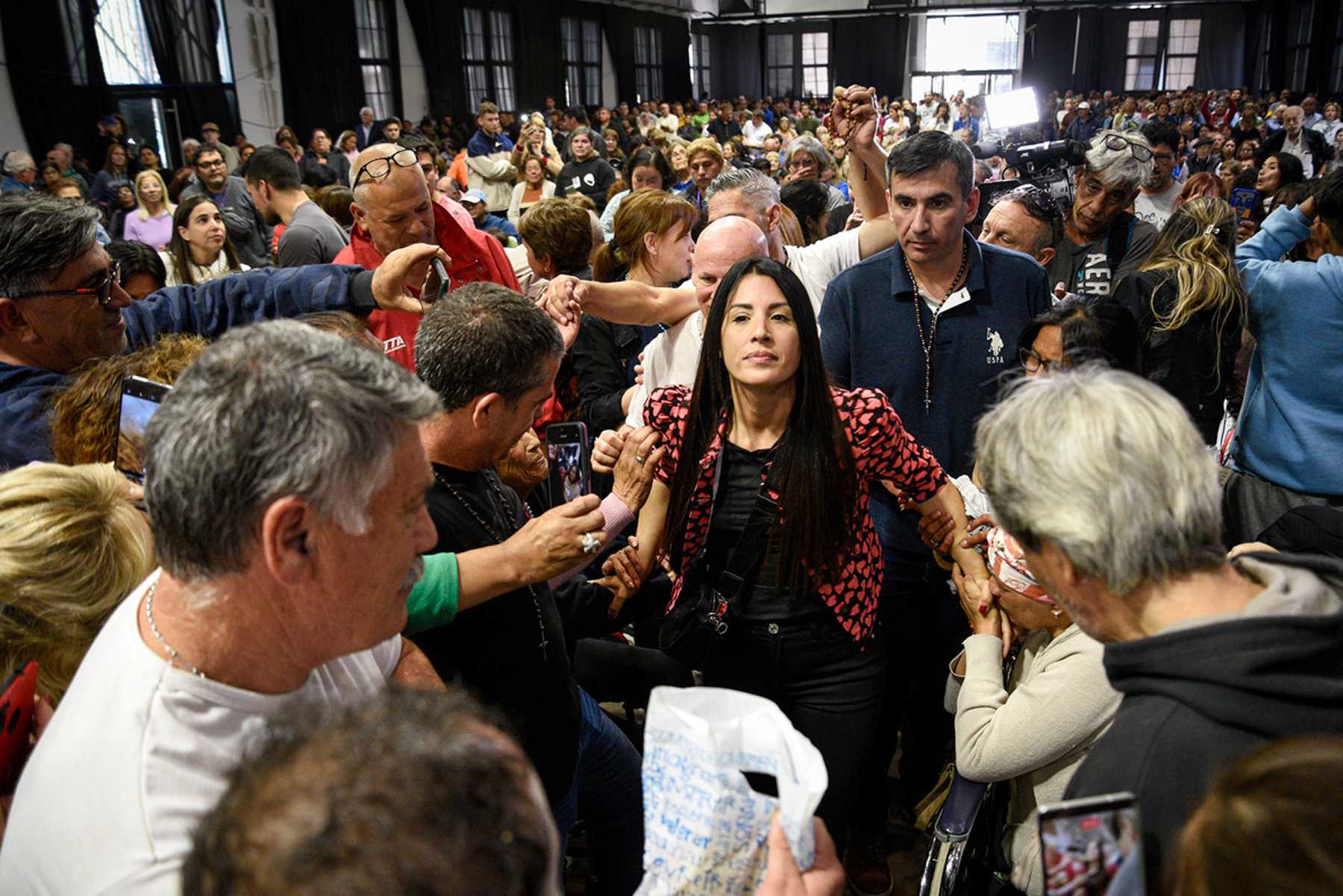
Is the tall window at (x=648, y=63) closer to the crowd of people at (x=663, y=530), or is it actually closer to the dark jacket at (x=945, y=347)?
the crowd of people at (x=663, y=530)

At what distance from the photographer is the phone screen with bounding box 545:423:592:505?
2152mm

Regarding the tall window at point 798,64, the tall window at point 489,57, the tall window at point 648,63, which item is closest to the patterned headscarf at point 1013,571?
the tall window at point 489,57

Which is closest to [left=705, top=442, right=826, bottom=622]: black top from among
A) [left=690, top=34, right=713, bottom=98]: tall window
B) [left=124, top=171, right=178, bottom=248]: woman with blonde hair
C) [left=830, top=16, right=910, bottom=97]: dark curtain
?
[left=124, top=171, right=178, bottom=248]: woman with blonde hair

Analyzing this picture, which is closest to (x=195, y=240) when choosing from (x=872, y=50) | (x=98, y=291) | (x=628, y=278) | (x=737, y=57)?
(x=628, y=278)

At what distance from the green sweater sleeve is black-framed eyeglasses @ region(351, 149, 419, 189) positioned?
1900 millimetres

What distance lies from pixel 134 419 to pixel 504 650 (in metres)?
0.78

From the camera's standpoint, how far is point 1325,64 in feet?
71.6

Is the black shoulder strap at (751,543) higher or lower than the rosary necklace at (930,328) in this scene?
lower

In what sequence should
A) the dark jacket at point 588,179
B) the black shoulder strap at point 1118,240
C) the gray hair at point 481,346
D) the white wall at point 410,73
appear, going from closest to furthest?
1. the gray hair at point 481,346
2. the black shoulder strap at point 1118,240
3. the dark jacket at point 588,179
4. the white wall at point 410,73

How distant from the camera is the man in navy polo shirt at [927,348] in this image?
275cm

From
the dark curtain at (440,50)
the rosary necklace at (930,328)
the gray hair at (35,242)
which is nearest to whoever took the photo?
the gray hair at (35,242)

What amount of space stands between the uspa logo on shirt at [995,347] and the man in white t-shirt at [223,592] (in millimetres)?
1999

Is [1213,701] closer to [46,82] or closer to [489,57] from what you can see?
[46,82]

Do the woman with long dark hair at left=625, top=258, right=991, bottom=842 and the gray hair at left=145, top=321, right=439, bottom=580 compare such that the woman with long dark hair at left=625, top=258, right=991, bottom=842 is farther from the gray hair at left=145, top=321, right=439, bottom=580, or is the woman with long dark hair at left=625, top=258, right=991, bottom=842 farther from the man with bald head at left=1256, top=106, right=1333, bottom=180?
the man with bald head at left=1256, top=106, right=1333, bottom=180
